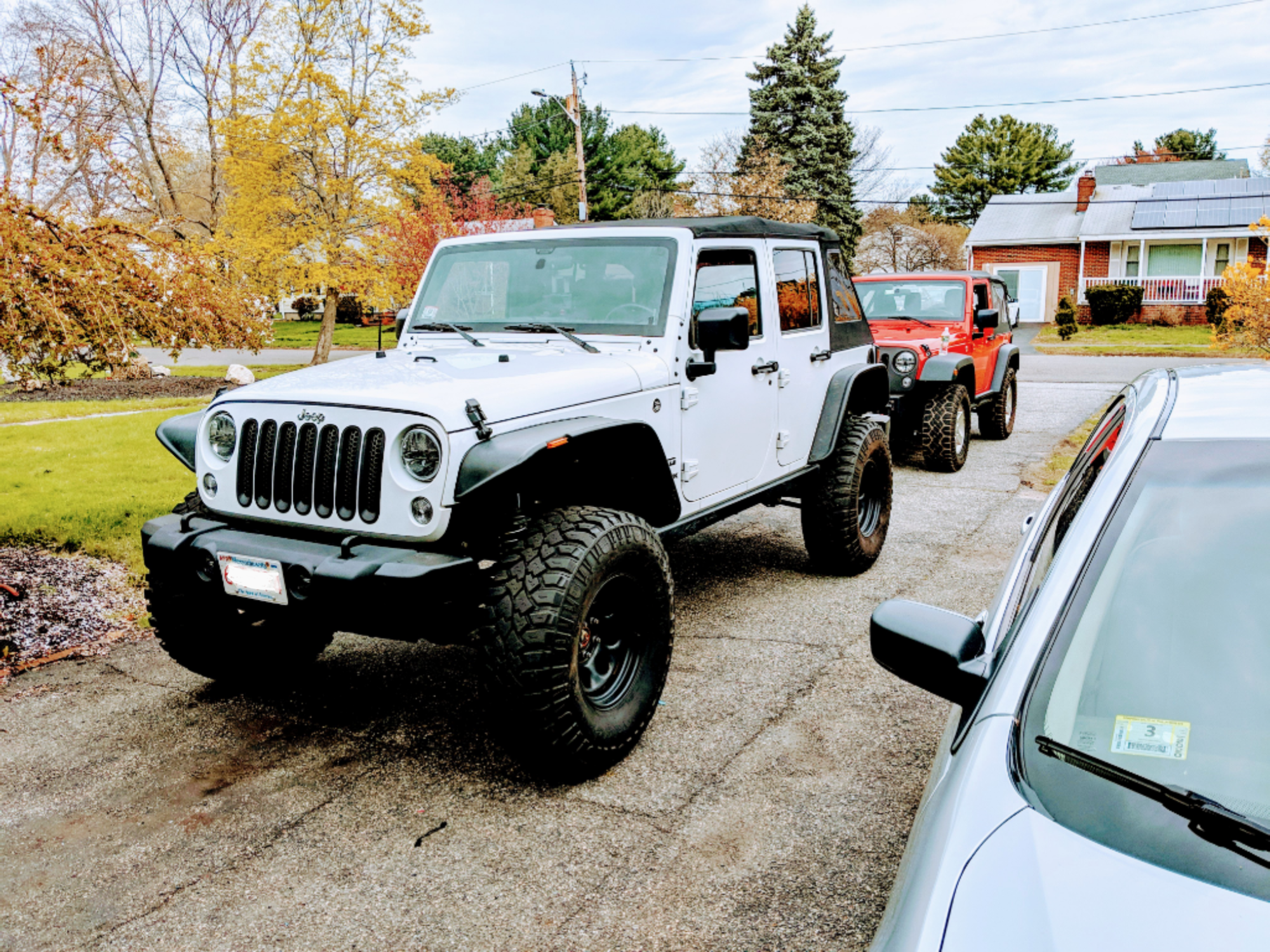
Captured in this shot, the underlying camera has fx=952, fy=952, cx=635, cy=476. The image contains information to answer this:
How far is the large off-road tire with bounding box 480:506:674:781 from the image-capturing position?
3.21 metres

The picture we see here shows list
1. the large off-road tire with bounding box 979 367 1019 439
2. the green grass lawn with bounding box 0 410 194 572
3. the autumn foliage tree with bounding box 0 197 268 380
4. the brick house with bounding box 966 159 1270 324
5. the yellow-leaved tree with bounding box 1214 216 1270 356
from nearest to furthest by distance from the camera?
the autumn foliage tree with bounding box 0 197 268 380
the green grass lawn with bounding box 0 410 194 572
the large off-road tire with bounding box 979 367 1019 439
the yellow-leaved tree with bounding box 1214 216 1270 356
the brick house with bounding box 966 159 1270 324

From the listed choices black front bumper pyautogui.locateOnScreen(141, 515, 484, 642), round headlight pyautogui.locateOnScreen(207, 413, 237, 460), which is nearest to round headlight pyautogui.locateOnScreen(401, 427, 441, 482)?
black front bumper pyautogui.locateOnScreen(141, 515, 484, 642)

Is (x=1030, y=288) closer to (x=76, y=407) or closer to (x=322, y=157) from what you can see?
(x=322, y=157)

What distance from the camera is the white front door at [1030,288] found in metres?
38.2

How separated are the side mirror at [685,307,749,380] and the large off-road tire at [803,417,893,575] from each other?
5.35 feet

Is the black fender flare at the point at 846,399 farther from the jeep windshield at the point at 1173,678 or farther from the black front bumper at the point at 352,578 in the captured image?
the jeep windshield at the point at 1173,678

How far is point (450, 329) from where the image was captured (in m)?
4.86

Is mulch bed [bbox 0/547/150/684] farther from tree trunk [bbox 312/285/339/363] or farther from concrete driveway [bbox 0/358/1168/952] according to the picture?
tree trunk [bbox 312/285/339/363]

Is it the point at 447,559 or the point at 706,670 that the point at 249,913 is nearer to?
the point at 447,559

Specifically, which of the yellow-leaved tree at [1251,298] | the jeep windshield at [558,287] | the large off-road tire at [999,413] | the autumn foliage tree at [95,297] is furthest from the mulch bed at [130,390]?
the yellow-leaved tree at [1251,298]

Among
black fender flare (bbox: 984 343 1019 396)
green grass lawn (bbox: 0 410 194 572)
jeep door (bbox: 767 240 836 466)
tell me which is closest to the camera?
jeep door (bbox: 767 240 836 466)

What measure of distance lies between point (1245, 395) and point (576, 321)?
292cm

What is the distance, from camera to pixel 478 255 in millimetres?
5078

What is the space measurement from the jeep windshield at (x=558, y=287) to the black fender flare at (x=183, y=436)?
1.28m
